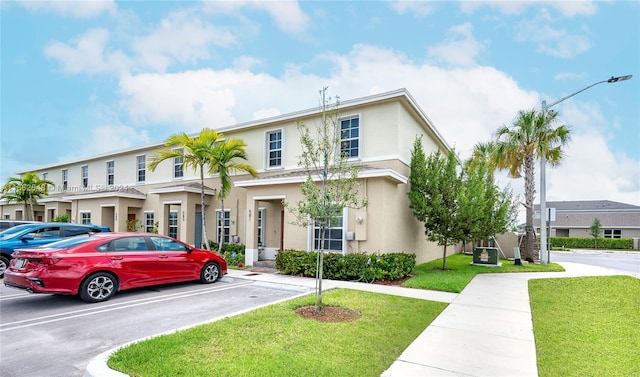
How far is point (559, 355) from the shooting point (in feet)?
15.3

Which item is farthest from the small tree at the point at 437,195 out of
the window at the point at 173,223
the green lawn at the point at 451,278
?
the window at the point at 173,223

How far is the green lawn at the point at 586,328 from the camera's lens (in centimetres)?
431

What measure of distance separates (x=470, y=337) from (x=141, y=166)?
20647mm

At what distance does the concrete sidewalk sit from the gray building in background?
35.1 metres

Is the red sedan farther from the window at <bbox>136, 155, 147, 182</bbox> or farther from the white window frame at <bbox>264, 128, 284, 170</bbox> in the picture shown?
the window at <bbox>136, 155, 147, 182</bbox>

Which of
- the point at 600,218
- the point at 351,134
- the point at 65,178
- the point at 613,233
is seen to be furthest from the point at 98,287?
the point at 600,218

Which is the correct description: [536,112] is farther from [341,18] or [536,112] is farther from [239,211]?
[239,211]

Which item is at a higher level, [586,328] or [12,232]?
[12,232]

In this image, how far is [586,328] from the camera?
587 cm

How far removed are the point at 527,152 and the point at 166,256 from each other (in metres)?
16.0

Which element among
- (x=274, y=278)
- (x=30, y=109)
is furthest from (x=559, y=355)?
(x=30, y=109)

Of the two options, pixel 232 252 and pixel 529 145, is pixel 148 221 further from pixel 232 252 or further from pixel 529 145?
pixel 529 145

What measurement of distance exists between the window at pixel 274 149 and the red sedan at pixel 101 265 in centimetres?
657

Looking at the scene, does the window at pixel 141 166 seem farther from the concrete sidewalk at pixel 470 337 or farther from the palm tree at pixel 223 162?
the concrete sidewalk at pixel 470 337
